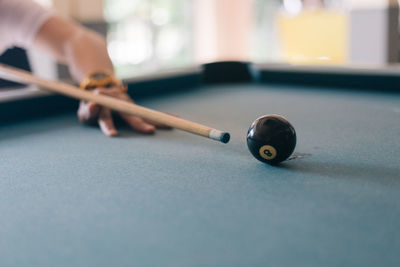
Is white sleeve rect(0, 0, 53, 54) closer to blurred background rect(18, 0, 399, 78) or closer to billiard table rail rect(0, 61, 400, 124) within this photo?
billiard table rail rect(0, 61, 400, 124)

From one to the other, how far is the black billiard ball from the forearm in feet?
3.97

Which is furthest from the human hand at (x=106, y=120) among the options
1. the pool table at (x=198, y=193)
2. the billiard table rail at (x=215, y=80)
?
the billiard table rail at (x=215, y=80)

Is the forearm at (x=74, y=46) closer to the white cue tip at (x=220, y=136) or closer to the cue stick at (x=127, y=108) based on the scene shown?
the cue stick at (x=127, y=108)

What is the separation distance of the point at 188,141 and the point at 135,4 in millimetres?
5617

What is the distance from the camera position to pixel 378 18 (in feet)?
18.0

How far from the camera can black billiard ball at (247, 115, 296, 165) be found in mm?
1197

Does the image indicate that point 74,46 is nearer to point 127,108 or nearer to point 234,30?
point 127,108

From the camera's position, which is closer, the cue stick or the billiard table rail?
the cue stick

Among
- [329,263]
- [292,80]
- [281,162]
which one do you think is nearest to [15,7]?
[292,80]

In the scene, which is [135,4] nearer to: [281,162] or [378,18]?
[378,18]

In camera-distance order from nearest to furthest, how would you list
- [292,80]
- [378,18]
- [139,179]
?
[139,179]
[292,80]
[378,18]

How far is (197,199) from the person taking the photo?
3.29ft

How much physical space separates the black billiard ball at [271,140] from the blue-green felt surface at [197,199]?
4 cm

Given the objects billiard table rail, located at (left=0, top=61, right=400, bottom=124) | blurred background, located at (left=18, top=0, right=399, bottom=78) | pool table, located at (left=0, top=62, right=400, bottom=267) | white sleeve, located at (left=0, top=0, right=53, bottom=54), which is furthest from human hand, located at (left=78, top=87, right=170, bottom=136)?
blurred background, located at (left=18, top=0, right=399, bottom=78)
